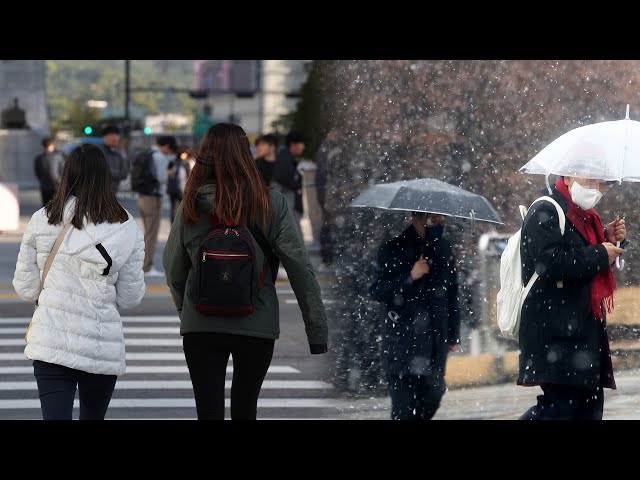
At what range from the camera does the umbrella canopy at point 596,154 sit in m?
5.51

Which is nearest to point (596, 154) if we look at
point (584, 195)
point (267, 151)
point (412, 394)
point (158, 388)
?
point (584, 195)

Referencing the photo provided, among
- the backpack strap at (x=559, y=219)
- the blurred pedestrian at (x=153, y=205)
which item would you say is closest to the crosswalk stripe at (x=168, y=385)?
the backpack strap at (x=559, y=219)

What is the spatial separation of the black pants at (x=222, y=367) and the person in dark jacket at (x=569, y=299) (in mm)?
1202

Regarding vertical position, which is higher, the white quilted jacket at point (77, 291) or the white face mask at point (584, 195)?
the white face mask at point (584, 195)

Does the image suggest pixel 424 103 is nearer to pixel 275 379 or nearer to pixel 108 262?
pixel 108 262

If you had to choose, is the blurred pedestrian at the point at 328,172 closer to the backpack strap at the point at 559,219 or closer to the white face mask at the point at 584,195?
the backpack strap at the point at 559,219

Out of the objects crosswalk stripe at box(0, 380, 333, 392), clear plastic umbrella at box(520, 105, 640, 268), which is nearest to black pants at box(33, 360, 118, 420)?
clear plastic umbrella at box(520, 105, 640, 268)

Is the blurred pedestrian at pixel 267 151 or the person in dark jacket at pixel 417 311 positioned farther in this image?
the blurred pedestrian at pixel 267 151

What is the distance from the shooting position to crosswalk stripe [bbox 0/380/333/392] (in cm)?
880
